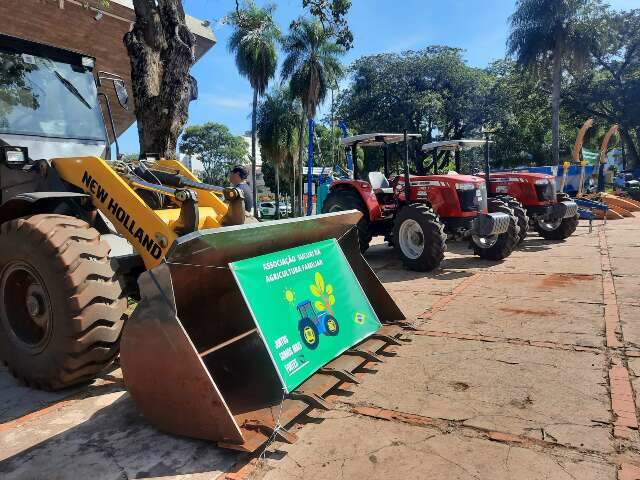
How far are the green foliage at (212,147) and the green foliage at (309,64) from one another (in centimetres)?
3483

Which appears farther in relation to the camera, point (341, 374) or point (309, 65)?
point (309, 65)

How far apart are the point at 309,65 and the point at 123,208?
2564 cm

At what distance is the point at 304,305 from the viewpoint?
12.4 feet

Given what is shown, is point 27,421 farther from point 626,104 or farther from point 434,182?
point 626,104

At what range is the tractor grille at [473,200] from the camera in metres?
8.78

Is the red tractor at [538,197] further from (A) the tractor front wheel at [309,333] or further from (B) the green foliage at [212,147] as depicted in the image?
(B) the green foliage at [212,147]

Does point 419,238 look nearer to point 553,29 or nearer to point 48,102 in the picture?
point 48,102

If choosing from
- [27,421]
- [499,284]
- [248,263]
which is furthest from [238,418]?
[499,284]

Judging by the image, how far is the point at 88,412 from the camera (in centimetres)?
343

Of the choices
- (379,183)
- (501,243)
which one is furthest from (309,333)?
(379,183)

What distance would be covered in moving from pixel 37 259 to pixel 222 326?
1417 mm

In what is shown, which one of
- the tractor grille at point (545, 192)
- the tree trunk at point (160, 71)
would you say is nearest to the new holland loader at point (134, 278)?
the tree trunk at point (160, 71)

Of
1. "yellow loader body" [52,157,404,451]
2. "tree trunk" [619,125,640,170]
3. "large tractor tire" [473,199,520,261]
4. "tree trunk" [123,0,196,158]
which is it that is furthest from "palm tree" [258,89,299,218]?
"yellow loader body" [52,157,404,451]

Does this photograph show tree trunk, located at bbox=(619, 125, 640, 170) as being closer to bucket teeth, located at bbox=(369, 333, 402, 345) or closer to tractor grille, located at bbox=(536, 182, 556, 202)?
tractor grille, located at bbox=(536, 182, 556, 202)
